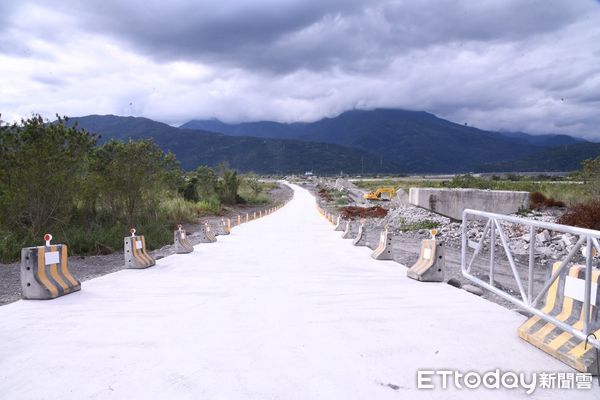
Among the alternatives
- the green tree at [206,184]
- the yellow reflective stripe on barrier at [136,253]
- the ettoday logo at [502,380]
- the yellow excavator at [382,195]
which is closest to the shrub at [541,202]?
the yellow reflective stripe on barrier at [136,253]

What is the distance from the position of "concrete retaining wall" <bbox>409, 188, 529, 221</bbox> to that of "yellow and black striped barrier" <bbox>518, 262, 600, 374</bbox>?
70.5 feet

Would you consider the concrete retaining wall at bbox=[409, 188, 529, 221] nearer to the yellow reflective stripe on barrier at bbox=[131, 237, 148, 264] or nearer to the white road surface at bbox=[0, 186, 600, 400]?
the white road surface at bbox=[0, 186, 600, 400]

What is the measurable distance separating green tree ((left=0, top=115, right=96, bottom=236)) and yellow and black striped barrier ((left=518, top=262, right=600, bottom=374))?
15.6m

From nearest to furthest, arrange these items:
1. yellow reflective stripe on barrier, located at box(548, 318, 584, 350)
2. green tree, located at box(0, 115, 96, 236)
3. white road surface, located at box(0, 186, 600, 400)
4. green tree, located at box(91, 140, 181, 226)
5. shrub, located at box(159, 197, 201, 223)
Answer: white road surface, located at box(0, 186, 600, 400) → yellow reflective stripe on barrier, located at box(548, 318, 584, 350) → green tree, located at box(0, 115, 96, 236) → green tree, located at box(91, 140, 181, 226) → shrub, located at box(159, 197, 201, 223)

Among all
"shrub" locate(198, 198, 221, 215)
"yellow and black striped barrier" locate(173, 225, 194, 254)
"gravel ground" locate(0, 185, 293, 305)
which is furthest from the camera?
"shrub" locate(198, 198, 221, 215)

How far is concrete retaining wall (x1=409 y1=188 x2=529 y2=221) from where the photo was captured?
25.9 metres

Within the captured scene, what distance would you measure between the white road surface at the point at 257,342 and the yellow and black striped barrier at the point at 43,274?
0.23m

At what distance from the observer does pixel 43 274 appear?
776 cm

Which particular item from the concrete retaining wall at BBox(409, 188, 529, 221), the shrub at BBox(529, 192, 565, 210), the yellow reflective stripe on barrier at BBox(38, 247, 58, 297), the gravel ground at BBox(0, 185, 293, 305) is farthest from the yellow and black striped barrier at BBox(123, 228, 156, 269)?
the shrub at BBox(529, 192, 565, 210)

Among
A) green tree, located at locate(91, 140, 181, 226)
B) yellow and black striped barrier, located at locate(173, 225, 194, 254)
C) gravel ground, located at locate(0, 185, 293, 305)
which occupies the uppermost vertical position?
green tree, located at locate(91, 140, 181, 226)

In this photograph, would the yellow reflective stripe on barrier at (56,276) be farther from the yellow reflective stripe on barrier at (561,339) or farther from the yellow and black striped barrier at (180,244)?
the yellow reflective stripe on barrier at (561,339)

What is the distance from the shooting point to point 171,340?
217 inches

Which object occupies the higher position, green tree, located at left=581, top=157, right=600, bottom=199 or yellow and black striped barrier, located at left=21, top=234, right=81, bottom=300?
green tree, located at left=581, top=157, right=600, bottom=199

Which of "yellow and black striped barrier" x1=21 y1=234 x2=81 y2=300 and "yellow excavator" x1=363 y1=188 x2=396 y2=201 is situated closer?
"yellow and black striped barrier" x1=21 y1=234 x2=81 y2=300
